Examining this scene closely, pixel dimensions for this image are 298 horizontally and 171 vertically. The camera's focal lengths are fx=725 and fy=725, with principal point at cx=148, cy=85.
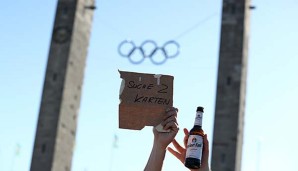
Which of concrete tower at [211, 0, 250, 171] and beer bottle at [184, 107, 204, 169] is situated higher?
concrete tower at [211, 0, 250, 171]

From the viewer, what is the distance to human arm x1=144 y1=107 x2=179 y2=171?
13.6 feet

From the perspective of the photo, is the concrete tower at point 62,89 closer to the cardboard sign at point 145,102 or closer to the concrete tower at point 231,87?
the concrete tower at point 231,87

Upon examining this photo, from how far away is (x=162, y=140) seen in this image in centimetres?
417

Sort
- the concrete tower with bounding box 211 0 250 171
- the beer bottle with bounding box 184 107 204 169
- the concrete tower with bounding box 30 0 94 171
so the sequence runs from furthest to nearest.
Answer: the concrete tower with bounding box 30 0 94 171 → the concrete tower with bounding box 211 0 250 171 → the beer bottle with bounding box 184 107 204 169

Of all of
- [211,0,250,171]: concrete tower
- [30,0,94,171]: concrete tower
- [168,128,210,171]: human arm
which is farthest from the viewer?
[30,0,94,171]: concrete tower

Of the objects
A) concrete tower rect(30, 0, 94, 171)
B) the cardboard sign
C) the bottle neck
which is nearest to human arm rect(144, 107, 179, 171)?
the cardboard sign

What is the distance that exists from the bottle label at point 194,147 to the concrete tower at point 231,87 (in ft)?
89.4

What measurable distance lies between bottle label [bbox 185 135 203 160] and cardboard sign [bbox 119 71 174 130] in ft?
0.70

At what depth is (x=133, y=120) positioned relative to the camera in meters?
4.20

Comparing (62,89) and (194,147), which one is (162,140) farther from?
(62,89)

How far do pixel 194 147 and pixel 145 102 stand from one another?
0.38 metres

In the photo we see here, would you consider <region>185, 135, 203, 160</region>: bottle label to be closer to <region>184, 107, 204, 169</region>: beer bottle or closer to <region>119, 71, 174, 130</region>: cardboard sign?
<region>184, 107, 204, 169</region>: beer bottle

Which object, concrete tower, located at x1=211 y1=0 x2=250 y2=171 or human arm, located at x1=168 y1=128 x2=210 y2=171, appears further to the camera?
concrete tower, located at x1=211 y1=0 x2=250 y2=171

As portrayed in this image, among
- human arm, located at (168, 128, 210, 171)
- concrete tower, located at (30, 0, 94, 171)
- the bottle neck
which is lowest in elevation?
human arm, located at (168, 128, 210, 171)
